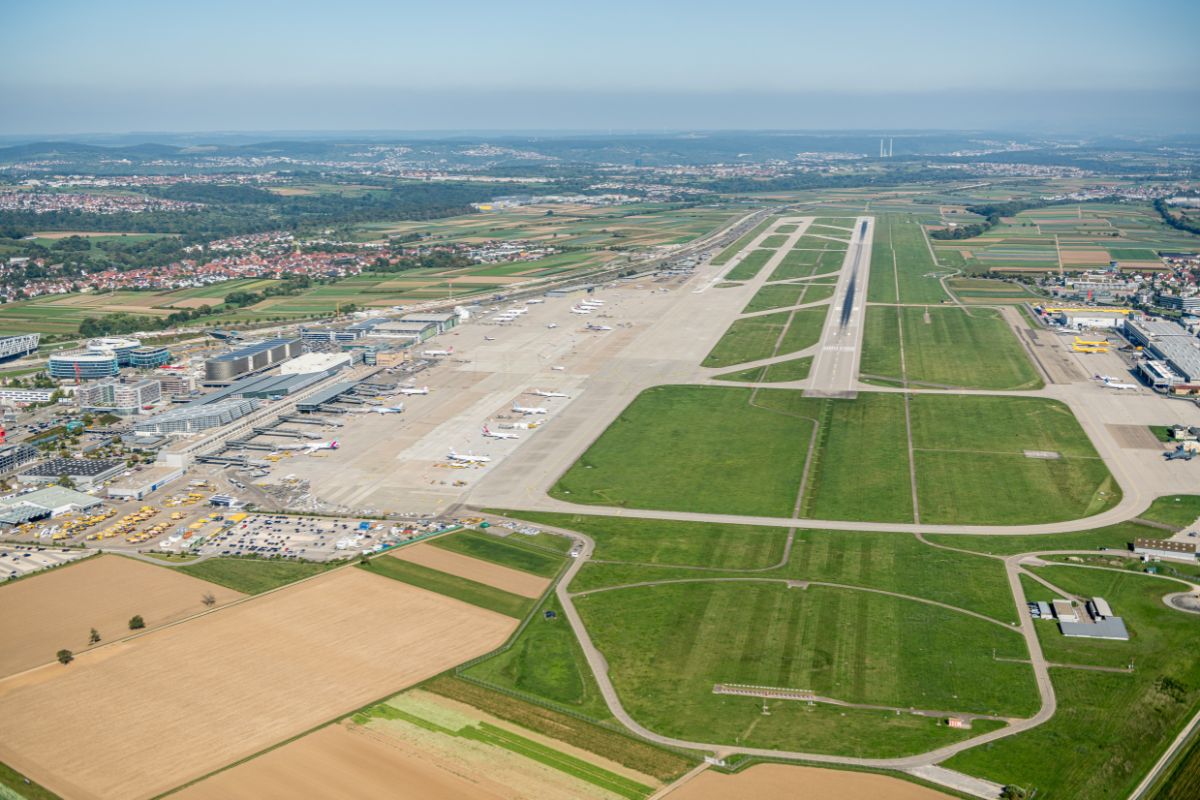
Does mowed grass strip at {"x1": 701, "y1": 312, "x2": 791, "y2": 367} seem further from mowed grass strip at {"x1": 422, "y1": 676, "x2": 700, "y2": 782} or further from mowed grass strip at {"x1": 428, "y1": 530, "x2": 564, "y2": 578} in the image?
mowed grass strip at {"x1": 422, "y1": 676, "x2": 700, "y2": 782}

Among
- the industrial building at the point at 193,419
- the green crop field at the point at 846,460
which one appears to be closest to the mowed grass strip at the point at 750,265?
the green crop field at the point at 846,460

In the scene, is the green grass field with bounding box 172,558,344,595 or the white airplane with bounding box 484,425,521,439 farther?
the white airplane with bounding box 484,425,521,439

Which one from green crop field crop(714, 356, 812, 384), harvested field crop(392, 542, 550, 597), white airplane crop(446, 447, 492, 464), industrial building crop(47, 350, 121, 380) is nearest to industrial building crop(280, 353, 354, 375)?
industrial building crop(47, 350, 121, 380)

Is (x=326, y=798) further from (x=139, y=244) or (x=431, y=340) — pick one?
(x=139, y=244)

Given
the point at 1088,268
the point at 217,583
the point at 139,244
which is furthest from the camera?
the point at 139,244

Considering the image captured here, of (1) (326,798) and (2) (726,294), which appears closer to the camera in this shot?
(1) (326,798)

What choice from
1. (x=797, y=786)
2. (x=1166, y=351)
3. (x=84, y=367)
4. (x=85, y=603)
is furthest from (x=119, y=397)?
(x=1166, y=351)

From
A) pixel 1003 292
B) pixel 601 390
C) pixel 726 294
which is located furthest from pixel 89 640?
pixel 1003 292
